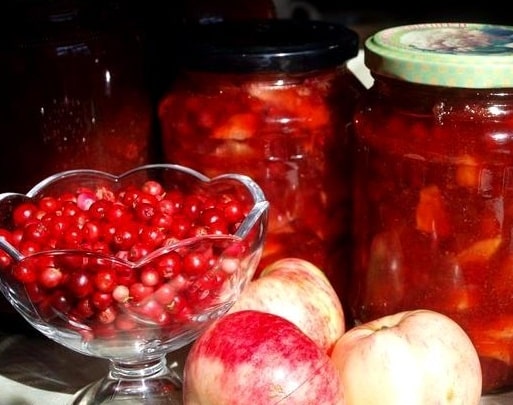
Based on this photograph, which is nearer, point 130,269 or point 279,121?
point 130,269

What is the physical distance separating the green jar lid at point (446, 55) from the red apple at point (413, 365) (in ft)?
0.59

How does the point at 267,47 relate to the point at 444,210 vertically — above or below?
above

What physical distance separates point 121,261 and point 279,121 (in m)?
0.21

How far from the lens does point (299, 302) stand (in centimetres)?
67

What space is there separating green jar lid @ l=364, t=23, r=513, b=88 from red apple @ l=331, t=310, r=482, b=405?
18cm

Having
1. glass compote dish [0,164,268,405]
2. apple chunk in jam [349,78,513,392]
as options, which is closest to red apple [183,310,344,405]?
glass compote dish [0,164,268,405]

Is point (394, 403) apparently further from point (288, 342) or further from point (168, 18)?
point (168, 18)

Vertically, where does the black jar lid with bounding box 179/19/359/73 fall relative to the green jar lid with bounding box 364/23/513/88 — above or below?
below

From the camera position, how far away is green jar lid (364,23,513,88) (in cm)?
58

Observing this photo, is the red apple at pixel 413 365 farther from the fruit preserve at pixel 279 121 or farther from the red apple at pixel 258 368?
the fruit preserve at pixel 279 121

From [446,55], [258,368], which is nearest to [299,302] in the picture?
[258,368]

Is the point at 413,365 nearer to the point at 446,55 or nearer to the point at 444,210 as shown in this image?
the point at 444,210

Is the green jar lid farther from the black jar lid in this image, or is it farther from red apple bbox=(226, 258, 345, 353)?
red apple bbox=(226, 258, 345, 353)

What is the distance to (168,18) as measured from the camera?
2.85ft
